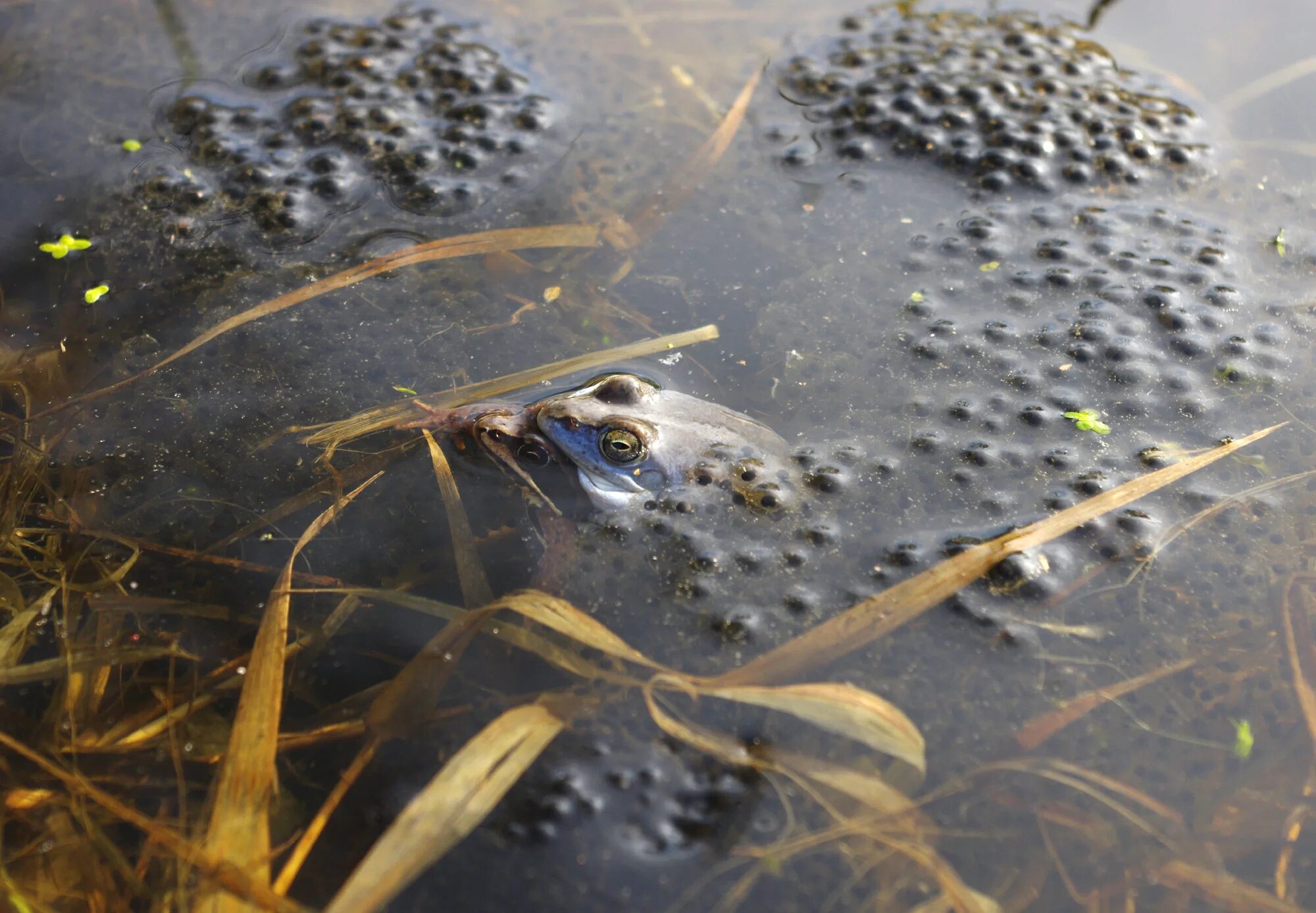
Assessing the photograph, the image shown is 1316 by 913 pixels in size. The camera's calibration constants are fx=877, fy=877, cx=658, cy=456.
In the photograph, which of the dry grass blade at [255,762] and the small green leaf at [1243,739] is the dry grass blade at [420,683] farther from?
the small green leaf at [1243,739]

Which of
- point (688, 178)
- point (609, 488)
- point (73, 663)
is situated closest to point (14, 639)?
point (73, 663)

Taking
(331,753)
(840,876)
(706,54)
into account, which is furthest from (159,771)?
(706,54)

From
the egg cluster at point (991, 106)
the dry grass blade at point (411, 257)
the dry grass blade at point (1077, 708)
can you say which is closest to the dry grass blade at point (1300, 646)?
the dry grass blade at point (1077, 708)

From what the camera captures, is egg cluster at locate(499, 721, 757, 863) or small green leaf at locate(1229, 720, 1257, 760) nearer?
egg cluster at locate(499, 721, 757, 863)

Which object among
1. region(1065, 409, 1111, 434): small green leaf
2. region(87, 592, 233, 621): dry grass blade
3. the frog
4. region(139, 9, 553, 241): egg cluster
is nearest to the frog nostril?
the frog

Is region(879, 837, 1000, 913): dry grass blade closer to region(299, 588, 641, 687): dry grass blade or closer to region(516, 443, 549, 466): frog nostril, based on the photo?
region(299, 588, 641, 687): dry grass blade

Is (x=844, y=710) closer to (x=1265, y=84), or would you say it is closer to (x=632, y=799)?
Answer: (x=632, y=799)
